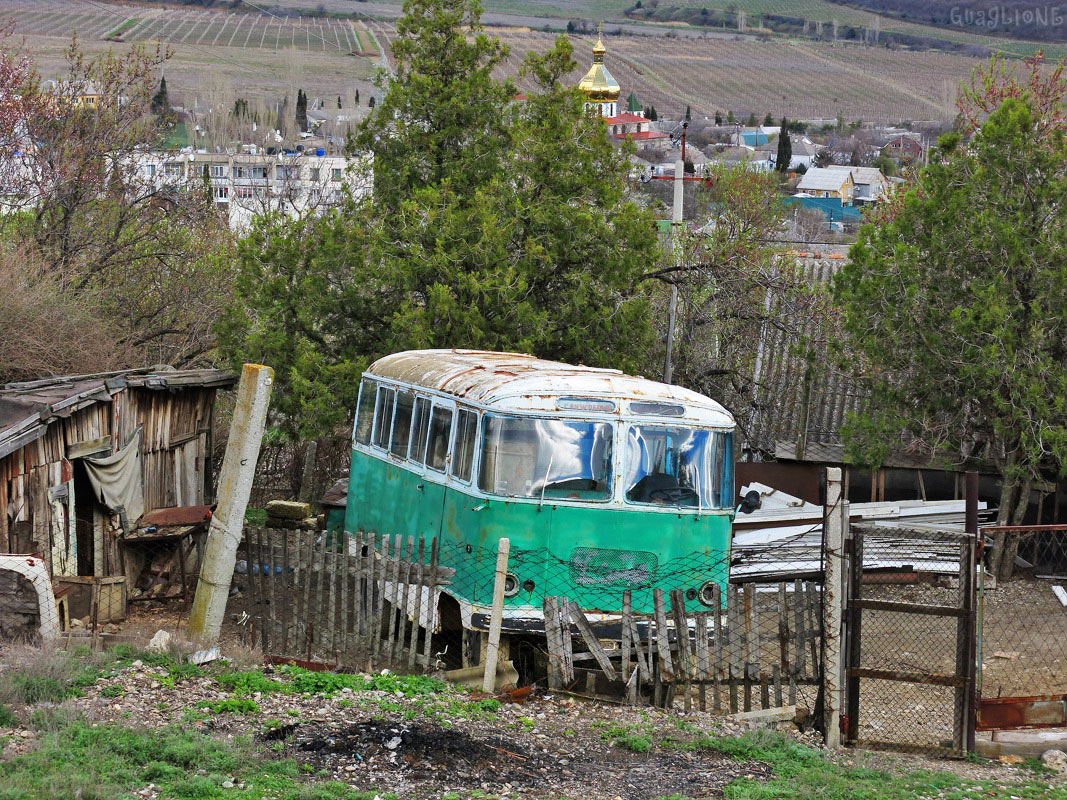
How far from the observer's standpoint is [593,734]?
8586 mm

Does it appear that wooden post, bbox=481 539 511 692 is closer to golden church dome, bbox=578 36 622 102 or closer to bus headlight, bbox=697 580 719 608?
bus headlight, bbox=697 580 719 608

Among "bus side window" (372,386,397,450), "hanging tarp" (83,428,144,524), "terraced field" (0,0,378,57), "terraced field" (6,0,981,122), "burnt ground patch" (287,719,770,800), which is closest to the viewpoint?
"burnt ground patch" (287,719,770,800)

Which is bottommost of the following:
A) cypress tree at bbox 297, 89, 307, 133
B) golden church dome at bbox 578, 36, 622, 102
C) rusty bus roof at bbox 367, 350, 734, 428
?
rusty bus roof at bbox 367, 350, 734, 428

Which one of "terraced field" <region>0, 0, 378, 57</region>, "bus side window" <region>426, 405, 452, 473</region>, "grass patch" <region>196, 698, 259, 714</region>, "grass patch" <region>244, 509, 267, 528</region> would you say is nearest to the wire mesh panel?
"bus side window" <region>426, 405, 452, 473</region>

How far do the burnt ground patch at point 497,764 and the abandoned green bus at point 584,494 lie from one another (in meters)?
2.38

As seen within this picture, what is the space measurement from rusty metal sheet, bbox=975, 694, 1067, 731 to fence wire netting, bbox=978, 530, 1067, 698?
1.41 metres

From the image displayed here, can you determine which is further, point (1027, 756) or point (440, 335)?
point (440, 335)

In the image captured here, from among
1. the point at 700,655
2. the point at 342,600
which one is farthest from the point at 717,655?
the point at 342,600

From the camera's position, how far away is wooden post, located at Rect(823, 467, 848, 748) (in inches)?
345

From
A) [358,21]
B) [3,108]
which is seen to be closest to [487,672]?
[3,108]

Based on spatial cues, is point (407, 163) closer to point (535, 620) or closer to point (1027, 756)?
point (535, 620)

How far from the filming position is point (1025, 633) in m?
13.6

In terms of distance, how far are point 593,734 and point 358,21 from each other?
159 metres

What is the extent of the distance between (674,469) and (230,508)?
13.6 ft
